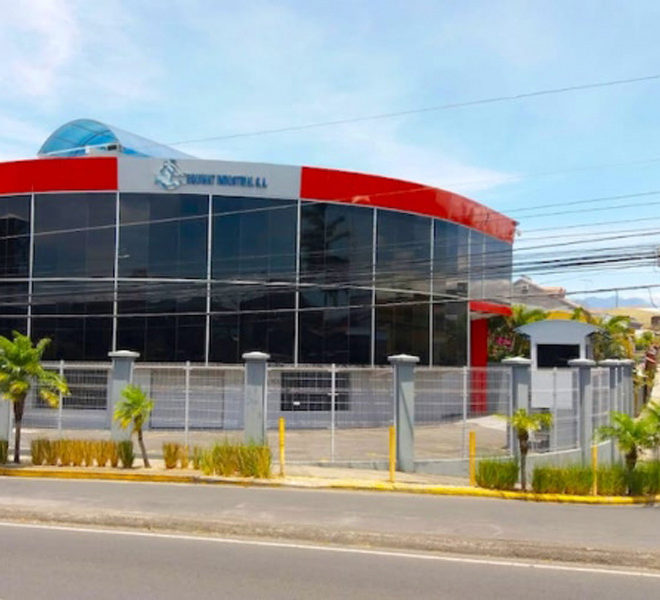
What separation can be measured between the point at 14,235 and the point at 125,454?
1341 cm

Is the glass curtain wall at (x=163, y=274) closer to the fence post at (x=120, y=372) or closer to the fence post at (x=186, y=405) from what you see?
the fence post at (x=120, y=372)

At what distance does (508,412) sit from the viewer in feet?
50.3

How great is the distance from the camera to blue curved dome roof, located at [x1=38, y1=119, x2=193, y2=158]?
29.8 m

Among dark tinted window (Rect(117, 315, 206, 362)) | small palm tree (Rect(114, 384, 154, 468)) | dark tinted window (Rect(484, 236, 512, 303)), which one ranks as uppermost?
dark tinted window (Rect(484, 236, 512, 303))

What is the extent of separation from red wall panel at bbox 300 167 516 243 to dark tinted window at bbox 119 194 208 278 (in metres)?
3.77

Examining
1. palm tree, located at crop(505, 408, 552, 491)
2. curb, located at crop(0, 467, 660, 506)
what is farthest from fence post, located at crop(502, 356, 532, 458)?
curb, located at crop(0, 467, 660, 506)

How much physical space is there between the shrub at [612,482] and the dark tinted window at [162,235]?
1516 cm

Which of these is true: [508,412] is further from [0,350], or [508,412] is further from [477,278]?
[477,278]

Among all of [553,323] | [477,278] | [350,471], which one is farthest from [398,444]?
[477,278]

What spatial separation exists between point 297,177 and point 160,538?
688 inches

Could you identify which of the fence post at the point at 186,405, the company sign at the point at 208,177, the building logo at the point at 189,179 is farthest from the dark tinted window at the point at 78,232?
the fence post at the point at 186,405

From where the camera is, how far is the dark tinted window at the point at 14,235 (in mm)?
24297

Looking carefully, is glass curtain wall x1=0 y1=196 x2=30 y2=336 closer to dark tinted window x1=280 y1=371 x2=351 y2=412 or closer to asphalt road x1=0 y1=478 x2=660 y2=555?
dark tinted window x1=280 y1=371 x2=351 y2=412

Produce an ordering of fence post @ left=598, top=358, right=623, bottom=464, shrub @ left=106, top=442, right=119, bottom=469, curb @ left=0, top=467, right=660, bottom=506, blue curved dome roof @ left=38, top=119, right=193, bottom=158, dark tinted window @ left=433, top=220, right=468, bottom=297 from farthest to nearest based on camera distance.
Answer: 1. blue curved dome roof @ left=38, top=119, right=193, bottom=158
2. dark tinted window @ left=433, top=220, right=468, bottom=297
3. fence post @ left=598, top=358, right=623, bottom=464
4. shrub @ left=106, top=442, right=119, bottom=469
5. curb @ left=0, top=467, right=660, bottom=506
